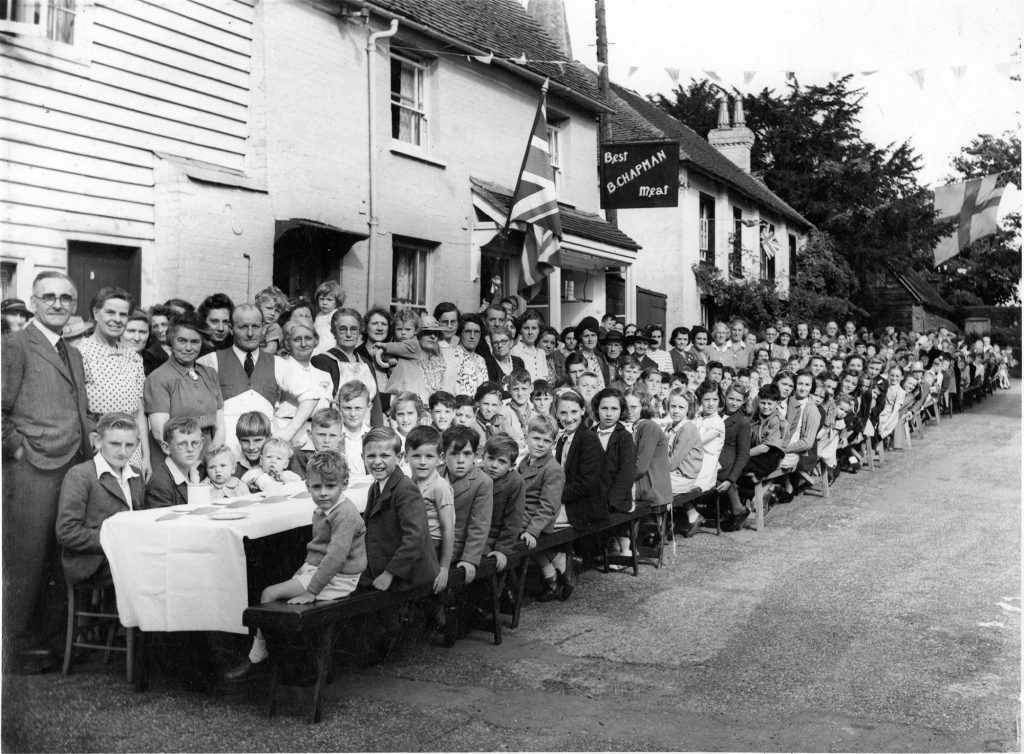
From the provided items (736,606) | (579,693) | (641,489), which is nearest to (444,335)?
(641,489)

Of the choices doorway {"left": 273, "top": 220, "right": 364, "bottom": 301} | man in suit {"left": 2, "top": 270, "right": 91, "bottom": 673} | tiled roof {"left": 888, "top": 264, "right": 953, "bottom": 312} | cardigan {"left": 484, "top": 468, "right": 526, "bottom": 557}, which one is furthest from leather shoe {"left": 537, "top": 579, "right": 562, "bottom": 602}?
tiled roof {"left": 888, "top": 264, "right": 953, "bottom": 312}

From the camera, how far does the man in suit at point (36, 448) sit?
5266 millimetres

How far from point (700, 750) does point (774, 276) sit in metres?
23.7

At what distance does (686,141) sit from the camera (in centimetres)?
2561

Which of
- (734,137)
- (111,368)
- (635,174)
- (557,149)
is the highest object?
(734,137)

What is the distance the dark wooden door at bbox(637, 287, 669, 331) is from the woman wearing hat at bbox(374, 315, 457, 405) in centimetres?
1181

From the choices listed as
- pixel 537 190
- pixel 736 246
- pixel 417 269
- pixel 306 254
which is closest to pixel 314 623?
pixel 306 254

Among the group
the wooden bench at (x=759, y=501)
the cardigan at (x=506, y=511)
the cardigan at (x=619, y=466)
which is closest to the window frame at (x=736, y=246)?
the wooden bench at (x=759, y=501)

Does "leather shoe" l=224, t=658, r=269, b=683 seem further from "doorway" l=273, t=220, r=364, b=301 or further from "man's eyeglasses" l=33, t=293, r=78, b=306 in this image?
"doorway" l=273, t=220, r=364, b=301

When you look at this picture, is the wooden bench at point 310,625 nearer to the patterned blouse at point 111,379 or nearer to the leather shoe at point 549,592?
the patterned blouse at point 111,379

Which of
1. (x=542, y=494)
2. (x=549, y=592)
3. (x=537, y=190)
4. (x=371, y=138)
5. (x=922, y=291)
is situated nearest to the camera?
(x=542, y=494)

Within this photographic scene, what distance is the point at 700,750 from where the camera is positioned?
14.9 ft

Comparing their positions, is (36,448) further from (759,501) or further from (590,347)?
(759,501)

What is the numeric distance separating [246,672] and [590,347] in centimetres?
620
